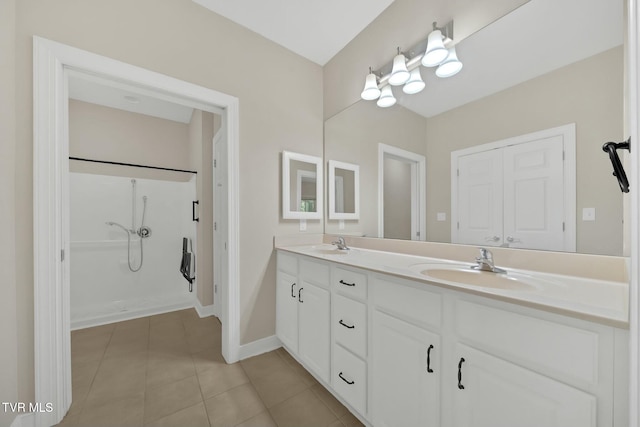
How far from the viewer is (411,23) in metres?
1.66

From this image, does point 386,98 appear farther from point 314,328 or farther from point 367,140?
point 314,328

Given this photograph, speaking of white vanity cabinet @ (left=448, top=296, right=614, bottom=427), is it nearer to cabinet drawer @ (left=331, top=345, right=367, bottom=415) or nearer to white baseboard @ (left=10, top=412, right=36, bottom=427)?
cabinet drawer @ (left=331, top=345, right=367, bottom=415)

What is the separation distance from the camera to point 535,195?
1.10 meters

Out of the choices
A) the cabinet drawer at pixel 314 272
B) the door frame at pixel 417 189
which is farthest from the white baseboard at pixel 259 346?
the door frame at pixel 417 189

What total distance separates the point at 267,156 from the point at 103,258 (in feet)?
8.79

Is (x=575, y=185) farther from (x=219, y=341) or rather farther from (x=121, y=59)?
(x=219, y=341)

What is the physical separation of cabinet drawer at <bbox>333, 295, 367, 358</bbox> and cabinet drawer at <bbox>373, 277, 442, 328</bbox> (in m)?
0.14

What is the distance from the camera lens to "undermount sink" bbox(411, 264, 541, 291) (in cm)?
93

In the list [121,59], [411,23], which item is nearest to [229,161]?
[121,59]

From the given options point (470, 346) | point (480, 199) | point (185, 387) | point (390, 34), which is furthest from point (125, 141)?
point (470, 346)

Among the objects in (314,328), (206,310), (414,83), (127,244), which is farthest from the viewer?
(127,244)

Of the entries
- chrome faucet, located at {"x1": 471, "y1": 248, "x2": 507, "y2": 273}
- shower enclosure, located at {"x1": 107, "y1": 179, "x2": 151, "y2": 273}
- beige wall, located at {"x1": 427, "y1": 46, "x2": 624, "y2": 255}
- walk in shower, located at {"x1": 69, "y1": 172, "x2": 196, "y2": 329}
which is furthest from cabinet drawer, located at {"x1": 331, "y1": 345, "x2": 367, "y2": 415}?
shower enclosure, located at {"x1": 107, "y1": 179, "x2": 151, "y2": 273}

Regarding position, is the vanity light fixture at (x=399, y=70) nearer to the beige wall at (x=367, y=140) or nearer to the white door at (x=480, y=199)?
the beige wall at (x=367, y=140)

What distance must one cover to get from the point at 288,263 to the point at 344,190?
0.85 metres
